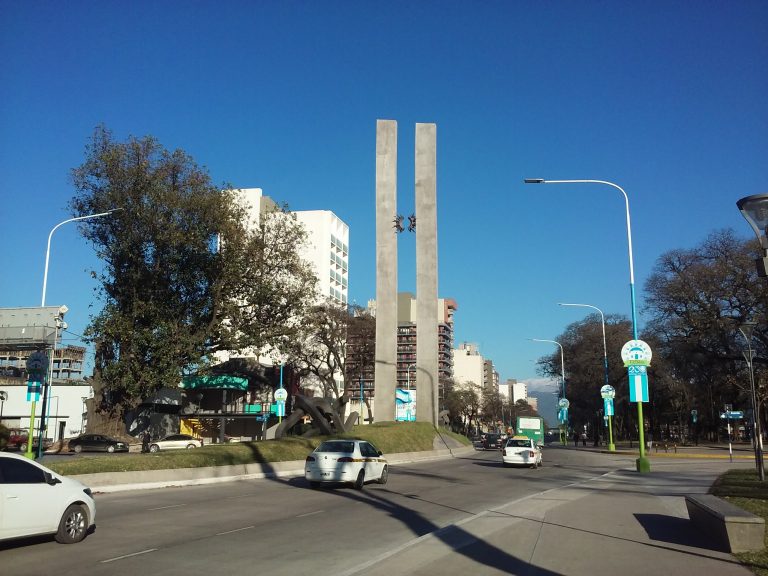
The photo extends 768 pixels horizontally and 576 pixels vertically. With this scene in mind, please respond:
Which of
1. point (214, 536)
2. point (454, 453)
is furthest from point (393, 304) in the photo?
point (214, 536)

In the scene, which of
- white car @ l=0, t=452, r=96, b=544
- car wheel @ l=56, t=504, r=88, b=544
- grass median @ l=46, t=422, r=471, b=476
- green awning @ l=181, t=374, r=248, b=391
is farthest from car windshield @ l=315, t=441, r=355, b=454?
green awning @ l=181, t=374, r=248, b=391

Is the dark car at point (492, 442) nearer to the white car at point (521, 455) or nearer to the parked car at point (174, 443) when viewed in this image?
the parked car at point (174, 443)

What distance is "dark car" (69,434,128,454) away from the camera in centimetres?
4253

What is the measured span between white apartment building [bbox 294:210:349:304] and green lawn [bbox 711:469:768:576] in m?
95.3

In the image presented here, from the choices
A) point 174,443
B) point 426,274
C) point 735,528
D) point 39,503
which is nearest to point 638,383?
point 735,528

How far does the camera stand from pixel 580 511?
14820mm

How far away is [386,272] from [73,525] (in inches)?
1916

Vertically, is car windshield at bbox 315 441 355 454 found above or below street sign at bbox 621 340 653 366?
below

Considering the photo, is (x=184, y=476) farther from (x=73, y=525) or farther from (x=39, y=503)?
(x=39, y=503)

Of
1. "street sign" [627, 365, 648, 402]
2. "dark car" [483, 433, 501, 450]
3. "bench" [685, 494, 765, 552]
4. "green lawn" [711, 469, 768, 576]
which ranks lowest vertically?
"dark car" [483, 433, 501, 450]

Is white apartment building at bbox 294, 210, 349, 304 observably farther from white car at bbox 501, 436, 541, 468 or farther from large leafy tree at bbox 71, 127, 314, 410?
white car at bbox 501, 436, 541, 468

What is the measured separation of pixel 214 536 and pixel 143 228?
29.2m

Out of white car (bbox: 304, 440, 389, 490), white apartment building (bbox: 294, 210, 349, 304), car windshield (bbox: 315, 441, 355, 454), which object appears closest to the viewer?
white car (bbox: 304, 440, 389, 490)

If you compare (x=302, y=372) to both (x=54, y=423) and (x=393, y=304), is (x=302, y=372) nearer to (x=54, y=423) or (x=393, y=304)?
(x=393, y=304)
